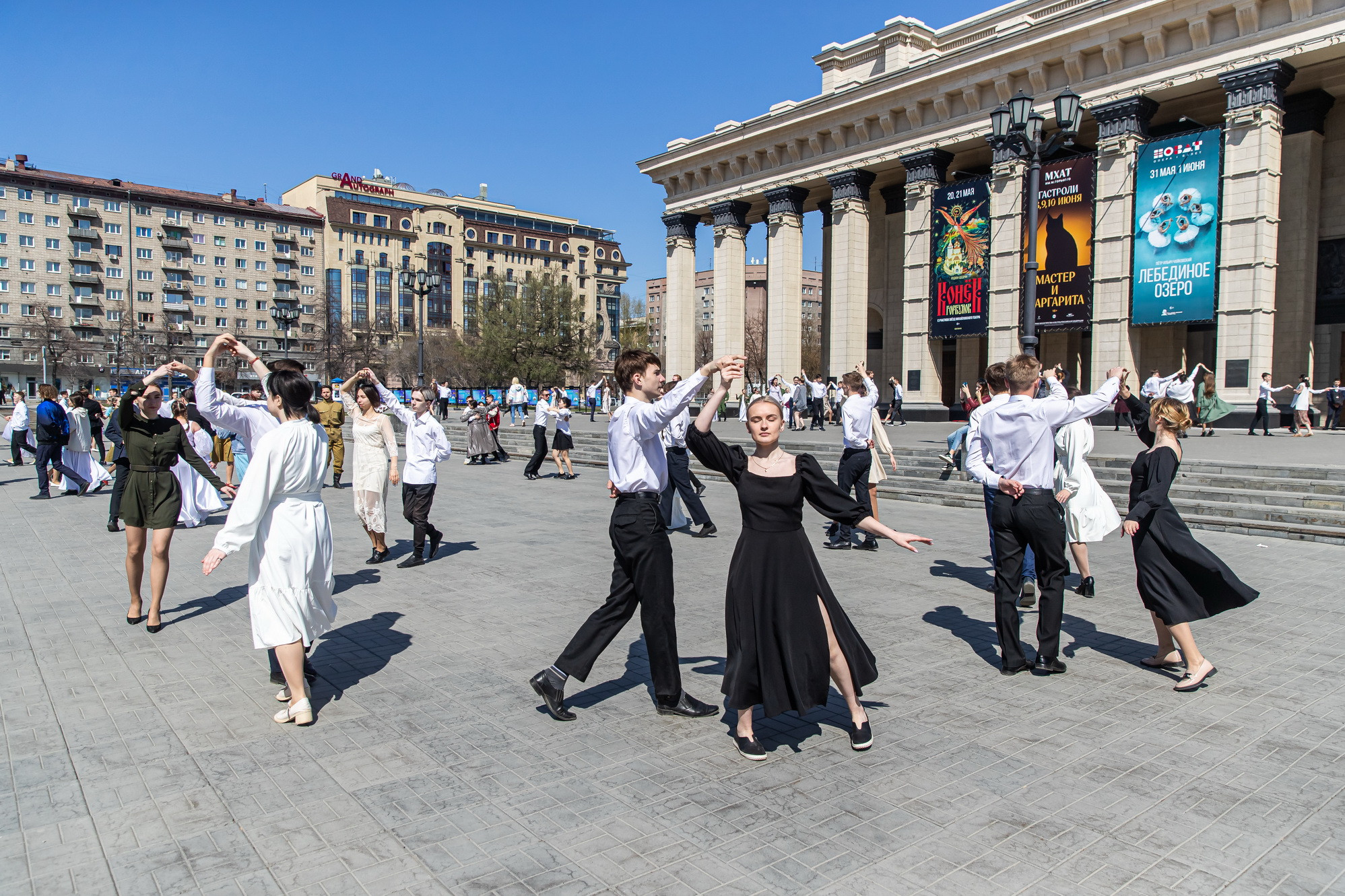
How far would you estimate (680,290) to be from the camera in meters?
42.3

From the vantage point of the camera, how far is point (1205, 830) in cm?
340

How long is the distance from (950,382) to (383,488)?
3145 cm

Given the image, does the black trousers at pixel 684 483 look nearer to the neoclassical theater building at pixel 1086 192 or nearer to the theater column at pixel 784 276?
the neoclassical theater building at pixel 1086 192

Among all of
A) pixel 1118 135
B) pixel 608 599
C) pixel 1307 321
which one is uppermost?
pixel 1118 135

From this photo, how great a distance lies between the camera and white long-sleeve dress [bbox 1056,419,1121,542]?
24.3 feet

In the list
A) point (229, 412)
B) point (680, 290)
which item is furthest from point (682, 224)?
point (229, 412)

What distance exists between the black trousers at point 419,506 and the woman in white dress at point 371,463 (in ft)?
0.79

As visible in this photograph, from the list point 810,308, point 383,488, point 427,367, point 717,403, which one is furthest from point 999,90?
point 810,308

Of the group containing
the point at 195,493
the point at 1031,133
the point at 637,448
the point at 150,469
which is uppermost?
the point at 1031,133

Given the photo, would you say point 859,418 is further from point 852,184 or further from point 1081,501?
point 852,184

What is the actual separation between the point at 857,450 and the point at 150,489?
7099 millimetres

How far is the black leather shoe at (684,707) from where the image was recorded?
463 cm

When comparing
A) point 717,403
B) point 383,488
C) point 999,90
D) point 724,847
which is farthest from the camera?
point 999,90

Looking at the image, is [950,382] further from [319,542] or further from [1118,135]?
[319,542]
